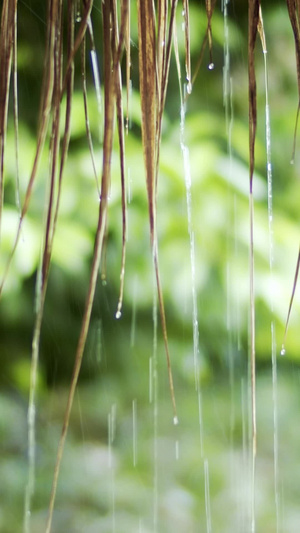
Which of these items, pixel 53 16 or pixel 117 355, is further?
pixel 117 355

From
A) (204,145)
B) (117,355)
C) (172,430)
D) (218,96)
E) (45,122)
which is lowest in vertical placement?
(172,430)

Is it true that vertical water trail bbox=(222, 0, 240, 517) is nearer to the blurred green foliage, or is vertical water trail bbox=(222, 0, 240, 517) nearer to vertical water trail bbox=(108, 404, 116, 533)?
the blurred green foliage

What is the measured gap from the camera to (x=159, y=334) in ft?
4.87

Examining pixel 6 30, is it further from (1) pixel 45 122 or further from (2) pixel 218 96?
(2) pixel 218 96

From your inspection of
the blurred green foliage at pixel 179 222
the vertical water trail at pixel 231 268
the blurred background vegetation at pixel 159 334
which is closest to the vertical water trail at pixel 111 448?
the blurred background vegetation at pixel 159 334

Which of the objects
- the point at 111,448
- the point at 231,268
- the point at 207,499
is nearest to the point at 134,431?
the point at 111,448

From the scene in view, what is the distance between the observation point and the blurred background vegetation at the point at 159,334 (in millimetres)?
1396

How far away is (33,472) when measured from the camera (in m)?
1.40

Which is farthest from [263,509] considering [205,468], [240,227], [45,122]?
[45,122]

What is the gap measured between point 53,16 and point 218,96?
1.07 m

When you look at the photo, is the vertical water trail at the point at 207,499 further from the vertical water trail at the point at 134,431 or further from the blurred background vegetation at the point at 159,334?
the vertical water trail at the point at 134,431

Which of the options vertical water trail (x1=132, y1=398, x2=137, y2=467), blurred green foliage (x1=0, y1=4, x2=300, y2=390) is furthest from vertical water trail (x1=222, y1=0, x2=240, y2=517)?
vertical water trail (x1=132, y1=398, x2=137, y2=467)

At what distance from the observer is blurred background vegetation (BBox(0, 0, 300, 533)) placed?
1.40 metres

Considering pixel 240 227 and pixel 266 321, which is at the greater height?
pixel 240 227
